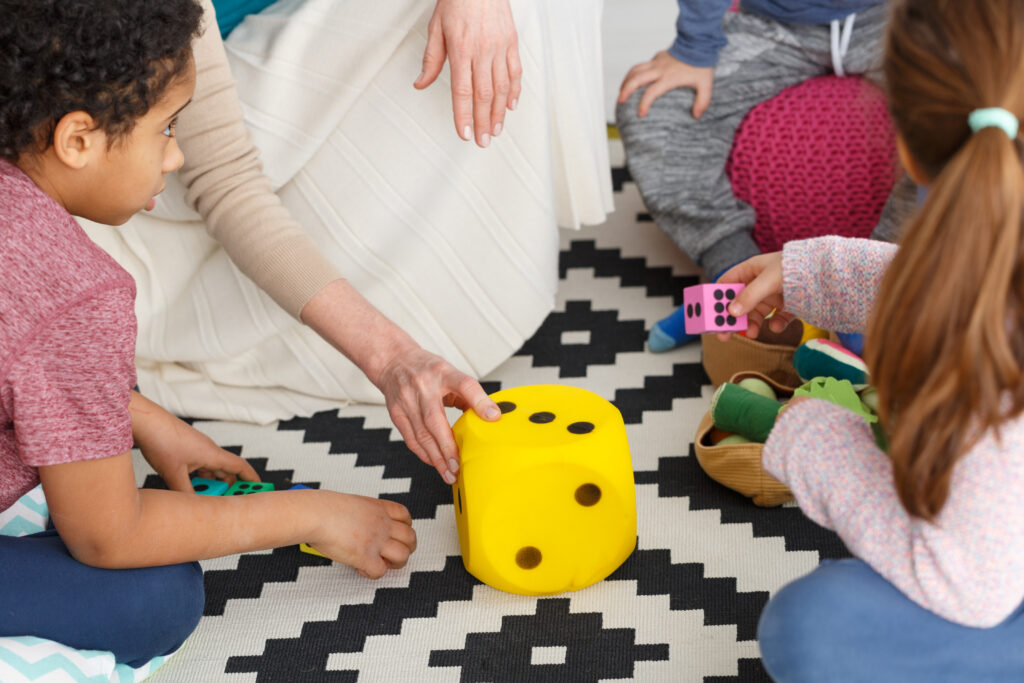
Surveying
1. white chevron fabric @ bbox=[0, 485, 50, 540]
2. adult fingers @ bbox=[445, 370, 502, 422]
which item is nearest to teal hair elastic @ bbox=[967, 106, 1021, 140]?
adult fingers @ bbox=[445, 370, 502, 422]

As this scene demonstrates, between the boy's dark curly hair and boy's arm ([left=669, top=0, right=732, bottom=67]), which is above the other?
the boy's dark curly hair

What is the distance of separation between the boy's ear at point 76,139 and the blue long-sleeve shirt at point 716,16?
894mm

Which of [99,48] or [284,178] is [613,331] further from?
[99,48]

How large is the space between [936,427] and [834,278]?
31 cm

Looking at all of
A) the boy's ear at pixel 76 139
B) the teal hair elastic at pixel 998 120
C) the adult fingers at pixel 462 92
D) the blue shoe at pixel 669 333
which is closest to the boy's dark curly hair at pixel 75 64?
the boy's ear at pixel 76 139

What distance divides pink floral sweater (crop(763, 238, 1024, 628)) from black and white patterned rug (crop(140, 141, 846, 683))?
0.25 meters

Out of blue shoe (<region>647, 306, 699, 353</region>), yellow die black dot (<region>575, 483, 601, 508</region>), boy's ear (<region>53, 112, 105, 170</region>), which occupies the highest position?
boy's ear (<region>53, 112, 105, 170</region>)

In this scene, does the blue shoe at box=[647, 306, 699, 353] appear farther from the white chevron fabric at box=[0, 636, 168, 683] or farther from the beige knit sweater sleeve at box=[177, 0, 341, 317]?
the white chevron fabric at box=[0, 636, 168, 683]

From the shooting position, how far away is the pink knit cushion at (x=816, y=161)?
56.2 inches

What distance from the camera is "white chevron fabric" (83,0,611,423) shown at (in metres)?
1.30

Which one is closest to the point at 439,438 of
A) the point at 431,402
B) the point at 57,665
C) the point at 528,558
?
the point at 431,402

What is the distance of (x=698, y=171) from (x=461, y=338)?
0.43 m

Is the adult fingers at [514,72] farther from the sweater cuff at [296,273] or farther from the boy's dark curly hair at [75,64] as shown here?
the boy's dark curly hair at [75,64]

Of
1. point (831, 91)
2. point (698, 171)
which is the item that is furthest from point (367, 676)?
point (831, 91)
